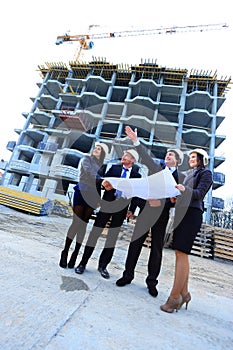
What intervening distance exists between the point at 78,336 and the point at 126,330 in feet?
1.08

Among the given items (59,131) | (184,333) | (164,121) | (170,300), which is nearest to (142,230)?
(170,300)

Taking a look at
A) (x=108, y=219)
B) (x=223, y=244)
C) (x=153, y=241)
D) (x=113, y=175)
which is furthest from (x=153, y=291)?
(x=223, y=244)

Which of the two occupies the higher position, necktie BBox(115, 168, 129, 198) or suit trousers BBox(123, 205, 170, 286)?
necktie BBox(115, 168, 129, 198)

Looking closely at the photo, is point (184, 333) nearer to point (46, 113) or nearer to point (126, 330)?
point (126, 330)

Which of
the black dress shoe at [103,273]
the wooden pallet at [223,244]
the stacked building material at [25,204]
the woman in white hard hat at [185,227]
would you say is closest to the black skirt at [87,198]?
the black dress shoe at [103,273]

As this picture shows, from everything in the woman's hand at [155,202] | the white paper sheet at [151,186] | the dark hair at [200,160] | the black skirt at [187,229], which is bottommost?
the black skirt at [187,229]

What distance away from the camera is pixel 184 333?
129cm

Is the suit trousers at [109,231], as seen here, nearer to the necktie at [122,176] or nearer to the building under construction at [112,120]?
the necktie at [122,176]

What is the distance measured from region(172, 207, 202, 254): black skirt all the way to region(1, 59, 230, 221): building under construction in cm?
1770

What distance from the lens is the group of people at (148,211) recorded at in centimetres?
172

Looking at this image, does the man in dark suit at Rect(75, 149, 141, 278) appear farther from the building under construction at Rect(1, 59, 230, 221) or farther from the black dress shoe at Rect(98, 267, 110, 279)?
the building under construction at Rect(1, 59, 230, 221)

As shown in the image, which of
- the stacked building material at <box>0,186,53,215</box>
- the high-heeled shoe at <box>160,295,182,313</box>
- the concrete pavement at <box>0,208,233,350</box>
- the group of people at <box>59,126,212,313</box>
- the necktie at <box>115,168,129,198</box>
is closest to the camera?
the concrete pavement at <box>0,208,233,350</box>

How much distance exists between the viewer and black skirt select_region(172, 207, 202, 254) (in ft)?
5.57

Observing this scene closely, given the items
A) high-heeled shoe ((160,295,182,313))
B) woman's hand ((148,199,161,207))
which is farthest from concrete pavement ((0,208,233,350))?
woman's hand ((148,199,161,207))
